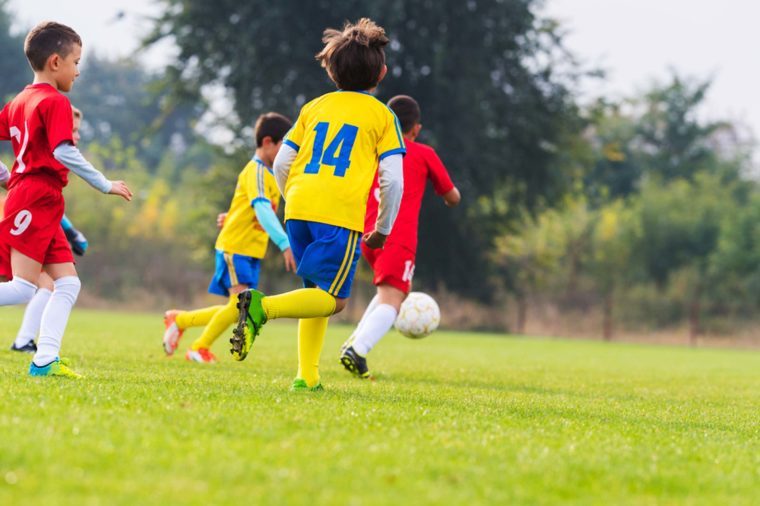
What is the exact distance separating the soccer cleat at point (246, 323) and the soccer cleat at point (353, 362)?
2199 millimetres

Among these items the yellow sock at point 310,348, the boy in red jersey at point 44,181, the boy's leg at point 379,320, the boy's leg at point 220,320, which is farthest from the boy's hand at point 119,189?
the boy's leg at point 220,320

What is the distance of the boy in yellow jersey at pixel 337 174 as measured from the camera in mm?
5629

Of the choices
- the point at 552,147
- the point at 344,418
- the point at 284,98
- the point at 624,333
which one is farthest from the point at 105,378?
the point at 624,333

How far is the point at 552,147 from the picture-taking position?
27047 mm

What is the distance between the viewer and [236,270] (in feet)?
27.8

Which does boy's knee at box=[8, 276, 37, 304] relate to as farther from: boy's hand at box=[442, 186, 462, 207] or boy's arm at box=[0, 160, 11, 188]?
boy's hand at box=[442, 186, 462, 207]

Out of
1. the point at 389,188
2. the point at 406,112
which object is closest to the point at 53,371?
the point at 389,188

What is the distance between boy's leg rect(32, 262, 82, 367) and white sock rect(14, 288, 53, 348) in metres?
2.59

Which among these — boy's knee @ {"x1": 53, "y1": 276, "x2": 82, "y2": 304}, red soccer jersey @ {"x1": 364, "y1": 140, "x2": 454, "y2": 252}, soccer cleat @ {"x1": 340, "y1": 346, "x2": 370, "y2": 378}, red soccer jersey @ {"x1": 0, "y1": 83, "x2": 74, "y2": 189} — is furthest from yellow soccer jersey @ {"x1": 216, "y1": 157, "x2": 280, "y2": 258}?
red soccer jersey @ {"x1": 0, "y1": 83, "x2": 74, "y2": 189}

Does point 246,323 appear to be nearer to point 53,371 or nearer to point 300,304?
point 300,304

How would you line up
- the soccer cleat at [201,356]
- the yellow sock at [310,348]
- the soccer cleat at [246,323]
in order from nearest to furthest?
the soccer cleat at [246,323]
the yellow sock at [310,348]
the soccer cleat at [201,356]

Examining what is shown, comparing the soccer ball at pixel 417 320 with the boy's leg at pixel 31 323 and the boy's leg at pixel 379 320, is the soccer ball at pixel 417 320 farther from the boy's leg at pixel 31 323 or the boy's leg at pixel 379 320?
the boy's leg at pixel 31 323

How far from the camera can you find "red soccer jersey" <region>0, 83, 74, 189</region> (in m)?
5.57

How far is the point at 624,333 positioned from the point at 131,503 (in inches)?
1205
